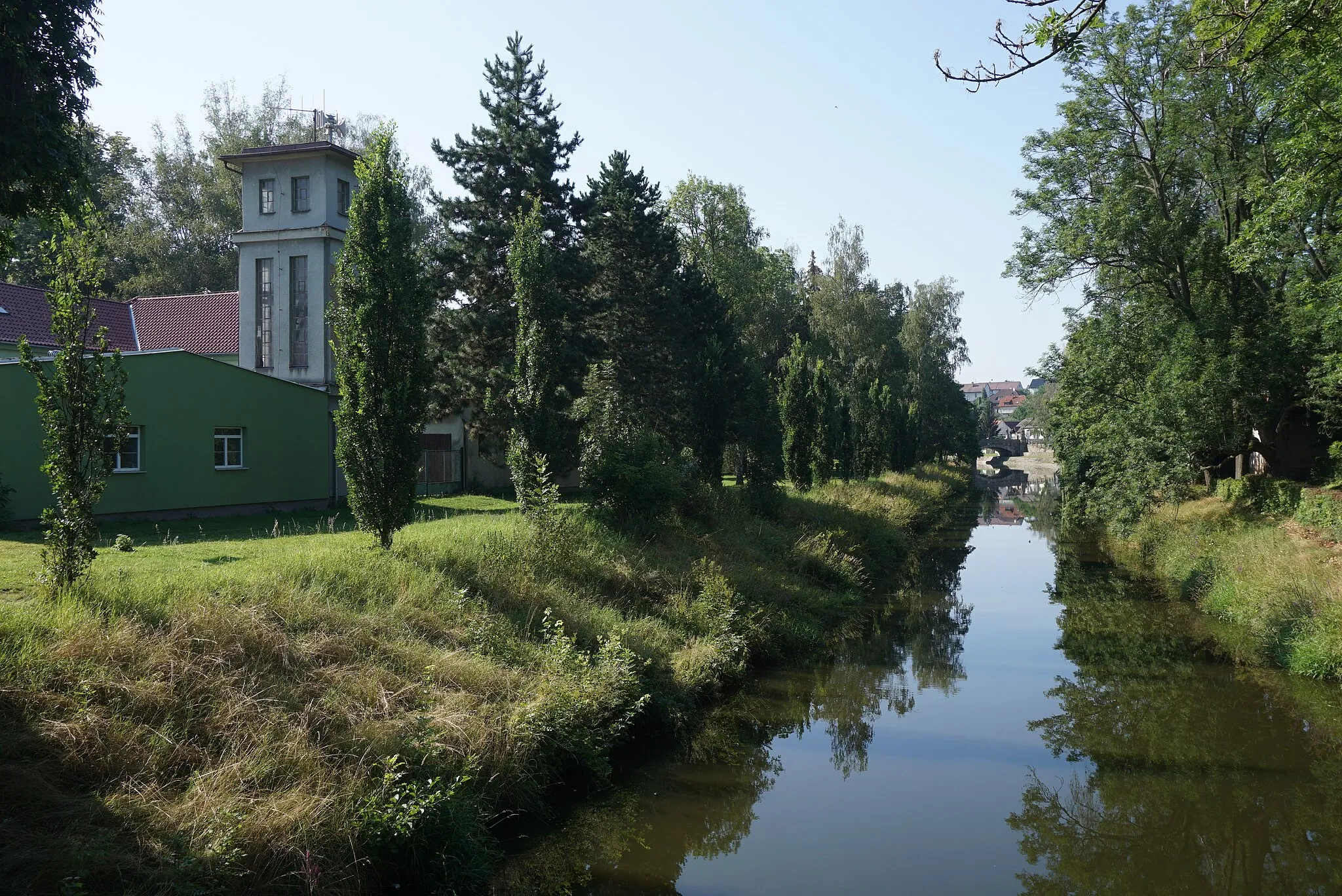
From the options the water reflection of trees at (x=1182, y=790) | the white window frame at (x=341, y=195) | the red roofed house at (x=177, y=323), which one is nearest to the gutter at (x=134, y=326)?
the red roofed house at (x=177, y=323)

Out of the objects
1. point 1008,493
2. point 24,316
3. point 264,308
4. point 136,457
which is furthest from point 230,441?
point 1008,493

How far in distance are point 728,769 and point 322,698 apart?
450cm

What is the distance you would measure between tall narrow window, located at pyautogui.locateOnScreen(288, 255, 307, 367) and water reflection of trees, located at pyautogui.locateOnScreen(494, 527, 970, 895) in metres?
22.3

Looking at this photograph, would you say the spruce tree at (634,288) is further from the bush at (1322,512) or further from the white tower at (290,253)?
the bush at (1322,512)

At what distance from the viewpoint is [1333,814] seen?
855 cm

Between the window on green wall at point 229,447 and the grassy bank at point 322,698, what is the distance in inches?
305

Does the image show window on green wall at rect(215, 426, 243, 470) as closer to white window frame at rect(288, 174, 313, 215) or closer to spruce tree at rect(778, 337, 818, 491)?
white window frame at rect(288, 174, 313, 215)

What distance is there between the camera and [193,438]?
2006 centimetres

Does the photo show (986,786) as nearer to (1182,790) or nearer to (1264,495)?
(1182,790)

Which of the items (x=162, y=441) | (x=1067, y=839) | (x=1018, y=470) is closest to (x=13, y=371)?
(x=162, y=441)

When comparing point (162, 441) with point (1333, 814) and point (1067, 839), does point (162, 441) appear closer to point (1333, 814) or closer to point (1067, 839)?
point (1067, 839)

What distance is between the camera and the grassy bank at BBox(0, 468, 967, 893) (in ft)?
19.5

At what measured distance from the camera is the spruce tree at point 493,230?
26.2 meters

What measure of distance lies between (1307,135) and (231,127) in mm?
45234
